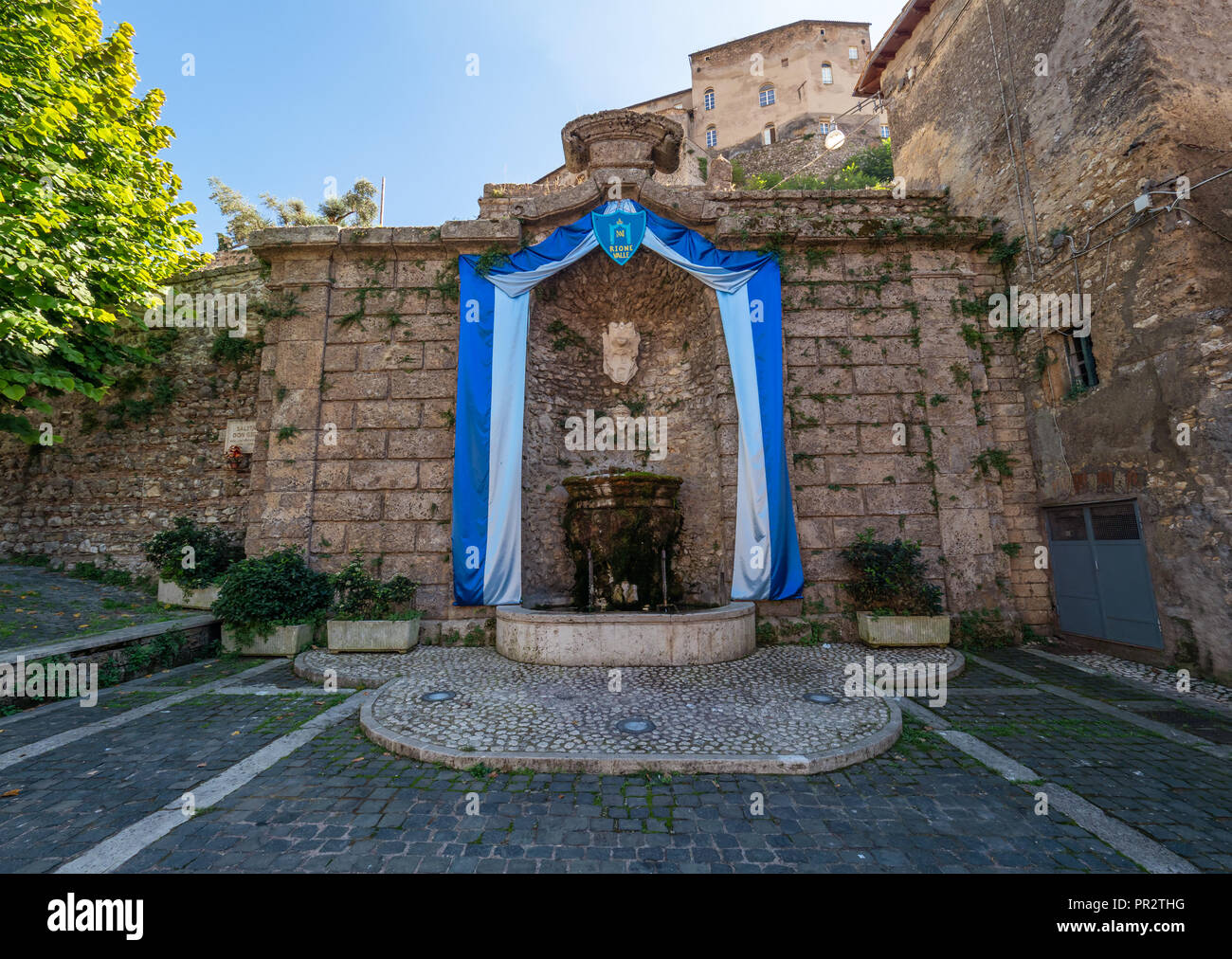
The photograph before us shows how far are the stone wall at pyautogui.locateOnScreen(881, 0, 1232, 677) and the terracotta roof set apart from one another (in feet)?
8.06

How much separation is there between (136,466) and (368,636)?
A: 8371mm

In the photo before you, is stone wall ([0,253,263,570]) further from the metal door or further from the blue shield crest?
the metal door

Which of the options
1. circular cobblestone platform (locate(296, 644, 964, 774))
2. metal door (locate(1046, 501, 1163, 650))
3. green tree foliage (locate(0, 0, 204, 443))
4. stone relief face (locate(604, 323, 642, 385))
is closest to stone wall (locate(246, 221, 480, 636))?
circular cobblestone platform (locate(296, 644, 964, 774))

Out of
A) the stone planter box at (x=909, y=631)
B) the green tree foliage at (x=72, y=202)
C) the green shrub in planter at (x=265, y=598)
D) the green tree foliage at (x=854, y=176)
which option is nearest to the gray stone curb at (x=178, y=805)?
the green shrub in planter at (x=265, y=598)

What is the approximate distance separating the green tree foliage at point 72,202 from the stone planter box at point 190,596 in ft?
11.1

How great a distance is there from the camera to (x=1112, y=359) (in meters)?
6.79

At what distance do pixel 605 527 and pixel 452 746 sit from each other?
406 cm

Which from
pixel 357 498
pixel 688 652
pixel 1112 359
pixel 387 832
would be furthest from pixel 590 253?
pixel 387 832

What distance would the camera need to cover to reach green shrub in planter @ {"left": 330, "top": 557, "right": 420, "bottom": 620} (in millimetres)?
7074

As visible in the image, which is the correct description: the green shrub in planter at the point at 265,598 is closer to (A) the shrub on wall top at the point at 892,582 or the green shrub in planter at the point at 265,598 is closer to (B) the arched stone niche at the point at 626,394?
(B) the arched stone niche at the point at 626,394

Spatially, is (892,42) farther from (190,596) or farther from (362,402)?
(190,596)

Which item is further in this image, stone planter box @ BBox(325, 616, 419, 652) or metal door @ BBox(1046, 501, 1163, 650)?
stone planter box @ BBox(325, 616, 419, 652)

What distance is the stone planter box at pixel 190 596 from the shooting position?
8742 millimetres
